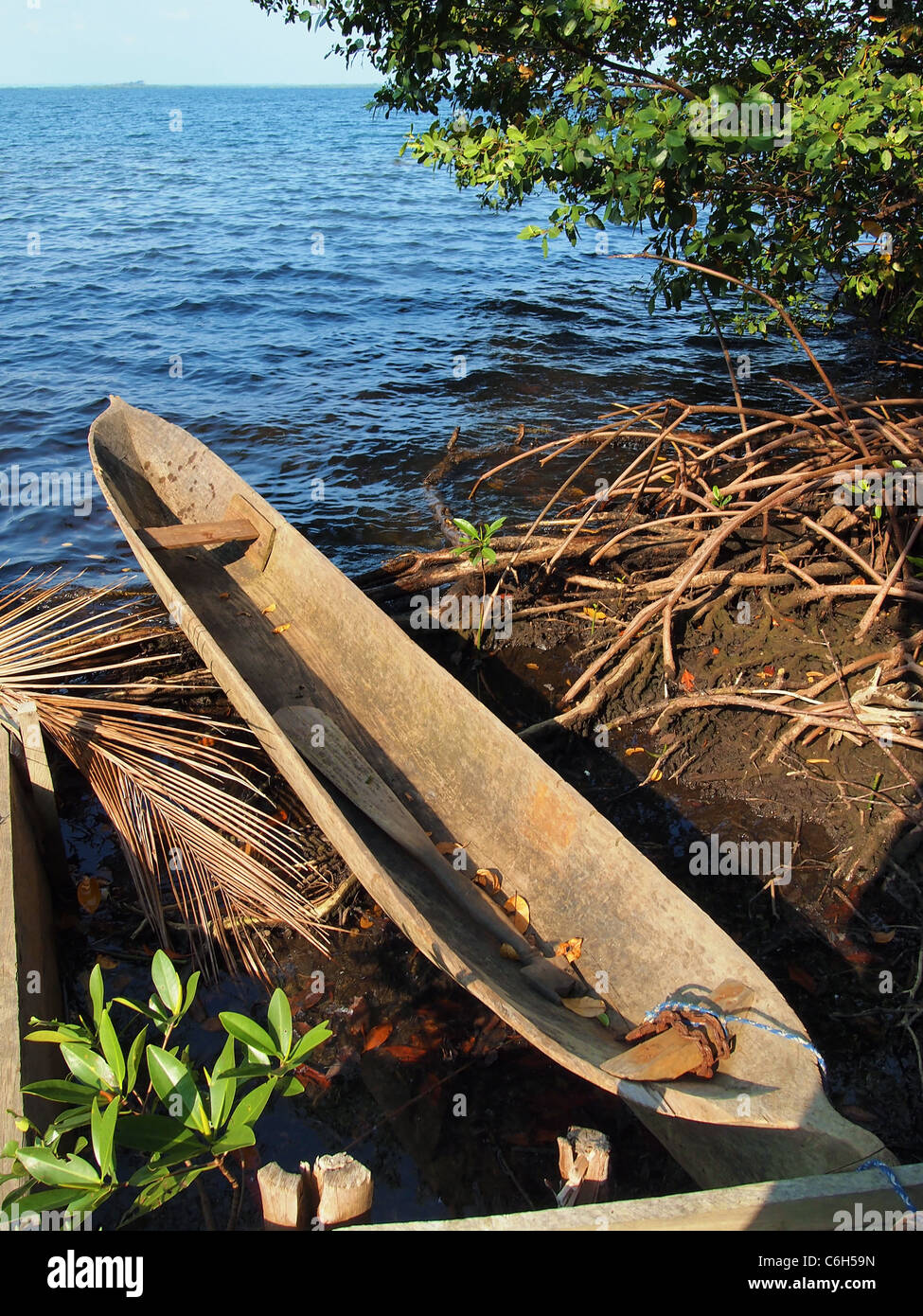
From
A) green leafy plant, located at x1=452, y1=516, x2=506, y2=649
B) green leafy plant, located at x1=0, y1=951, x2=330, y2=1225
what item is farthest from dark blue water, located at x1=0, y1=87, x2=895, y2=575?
green leafy plant, located at x1=0, y1=951, x2=330, y2=1225

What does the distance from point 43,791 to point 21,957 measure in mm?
942

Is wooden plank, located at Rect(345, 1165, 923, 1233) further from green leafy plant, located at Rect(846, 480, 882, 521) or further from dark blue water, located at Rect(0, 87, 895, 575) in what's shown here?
dark blue water, located at Rect(0, 87, 895, 575)

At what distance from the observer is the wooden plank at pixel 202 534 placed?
5609mm

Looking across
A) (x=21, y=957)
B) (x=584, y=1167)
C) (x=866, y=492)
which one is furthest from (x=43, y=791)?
(x=866, y=492)

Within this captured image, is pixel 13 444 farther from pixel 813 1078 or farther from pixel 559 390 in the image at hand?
pixel 813 1078

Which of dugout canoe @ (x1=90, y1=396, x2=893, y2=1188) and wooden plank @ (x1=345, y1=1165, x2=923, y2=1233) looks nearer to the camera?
wooden plank @ (x1=345, y1=1165, x2=923, y2=1233)

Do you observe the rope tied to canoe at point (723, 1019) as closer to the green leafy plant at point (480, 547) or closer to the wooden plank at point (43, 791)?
the wooden plank at point (43, 791)

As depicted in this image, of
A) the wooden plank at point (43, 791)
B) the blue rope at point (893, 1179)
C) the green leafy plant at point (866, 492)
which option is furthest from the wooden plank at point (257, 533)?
the blue rope at point (893, 1179)

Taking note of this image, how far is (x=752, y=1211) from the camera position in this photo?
80.6 inches

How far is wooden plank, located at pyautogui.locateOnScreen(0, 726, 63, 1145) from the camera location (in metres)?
2.53

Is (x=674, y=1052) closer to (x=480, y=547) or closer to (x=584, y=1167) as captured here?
(x=584, y=1167)

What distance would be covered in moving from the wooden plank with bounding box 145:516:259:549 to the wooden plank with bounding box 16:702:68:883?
209 centimetres

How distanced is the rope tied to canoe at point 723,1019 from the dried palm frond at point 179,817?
146 cm
